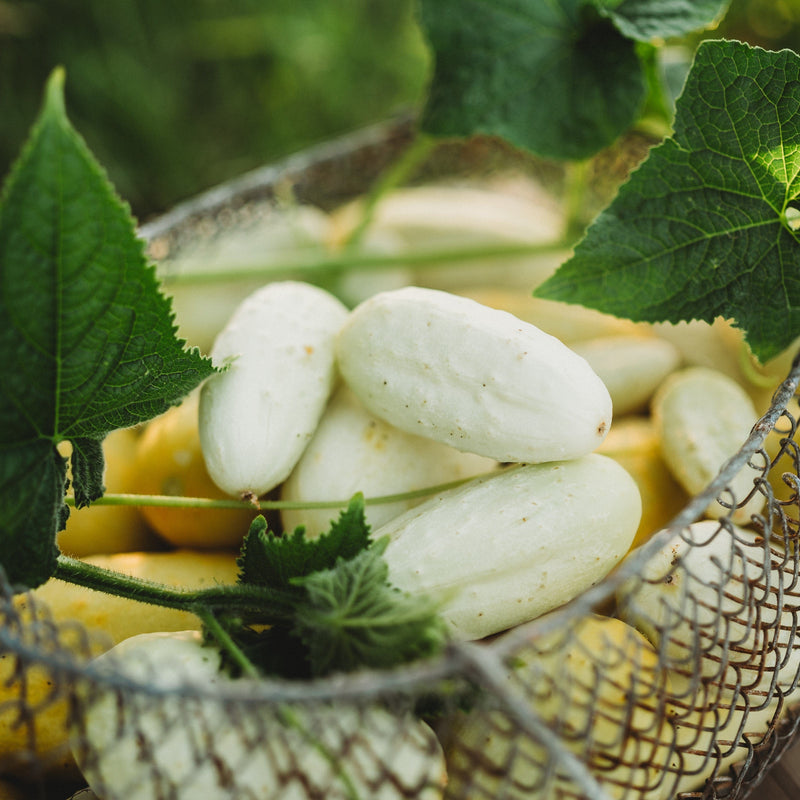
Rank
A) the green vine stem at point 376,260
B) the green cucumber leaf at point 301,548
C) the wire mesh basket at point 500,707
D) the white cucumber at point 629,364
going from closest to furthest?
the wire mesh basket at point 500,707 < the green cucumber leaf at point 301,548 < the white cucumber at point 629,364 < the green vine stem at point 376,260

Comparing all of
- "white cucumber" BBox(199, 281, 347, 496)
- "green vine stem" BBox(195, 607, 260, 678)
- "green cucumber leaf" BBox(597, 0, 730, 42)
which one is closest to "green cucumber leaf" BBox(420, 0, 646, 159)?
"green cucumber leaf" BBox(597, 0, 730, 42)

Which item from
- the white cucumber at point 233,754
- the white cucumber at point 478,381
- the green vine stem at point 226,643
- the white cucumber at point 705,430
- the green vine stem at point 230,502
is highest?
the white cucumber at point 478,381

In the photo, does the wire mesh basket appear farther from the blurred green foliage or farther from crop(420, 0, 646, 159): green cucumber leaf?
the blurred green foliage

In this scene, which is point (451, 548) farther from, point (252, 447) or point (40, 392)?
point (40, 392)

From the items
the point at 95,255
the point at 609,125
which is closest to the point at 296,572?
the point at 95,255

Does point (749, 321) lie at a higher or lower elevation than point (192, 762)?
higher

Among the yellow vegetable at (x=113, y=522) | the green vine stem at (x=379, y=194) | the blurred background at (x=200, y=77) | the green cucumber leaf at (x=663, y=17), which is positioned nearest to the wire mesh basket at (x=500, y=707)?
the yellow vegetable at (x=113, y=522)

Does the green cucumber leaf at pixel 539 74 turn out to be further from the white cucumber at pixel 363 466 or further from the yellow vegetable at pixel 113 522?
the yellow vegetable at pixel 113 522
